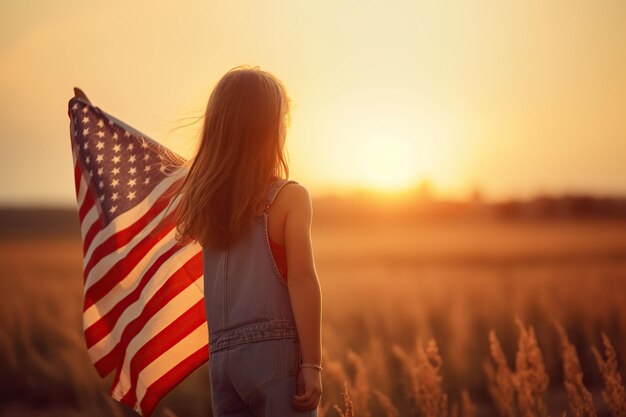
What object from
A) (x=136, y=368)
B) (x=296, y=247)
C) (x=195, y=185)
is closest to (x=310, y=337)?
(x=296, y=247)

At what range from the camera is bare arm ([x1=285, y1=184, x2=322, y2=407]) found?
286cm

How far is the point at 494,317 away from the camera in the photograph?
1027cm

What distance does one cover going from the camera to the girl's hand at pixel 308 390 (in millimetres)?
2838

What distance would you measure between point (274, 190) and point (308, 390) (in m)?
0.65

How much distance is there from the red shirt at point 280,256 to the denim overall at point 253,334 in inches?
1.3

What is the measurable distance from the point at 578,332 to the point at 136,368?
6.43 metres

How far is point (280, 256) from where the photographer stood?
301 centimetres

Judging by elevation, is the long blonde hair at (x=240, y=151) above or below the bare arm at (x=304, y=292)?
above

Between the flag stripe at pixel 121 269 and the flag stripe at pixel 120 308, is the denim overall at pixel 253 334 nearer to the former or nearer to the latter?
the flag stripe at pixel 120 308

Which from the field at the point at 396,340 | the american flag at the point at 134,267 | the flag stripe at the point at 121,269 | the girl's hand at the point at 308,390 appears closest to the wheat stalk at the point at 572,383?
the field at the point at 396,340

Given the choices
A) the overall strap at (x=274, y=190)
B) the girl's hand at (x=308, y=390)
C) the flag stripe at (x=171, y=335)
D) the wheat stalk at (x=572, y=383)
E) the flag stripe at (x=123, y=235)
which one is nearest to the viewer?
the girl's hand at (x=308, y=390)

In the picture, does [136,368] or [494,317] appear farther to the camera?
[494,317]

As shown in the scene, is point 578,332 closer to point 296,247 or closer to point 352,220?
point 296,247

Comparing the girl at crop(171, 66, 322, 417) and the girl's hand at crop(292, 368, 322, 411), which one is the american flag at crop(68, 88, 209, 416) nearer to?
the girl at crop(171, 66, 322, 417)
